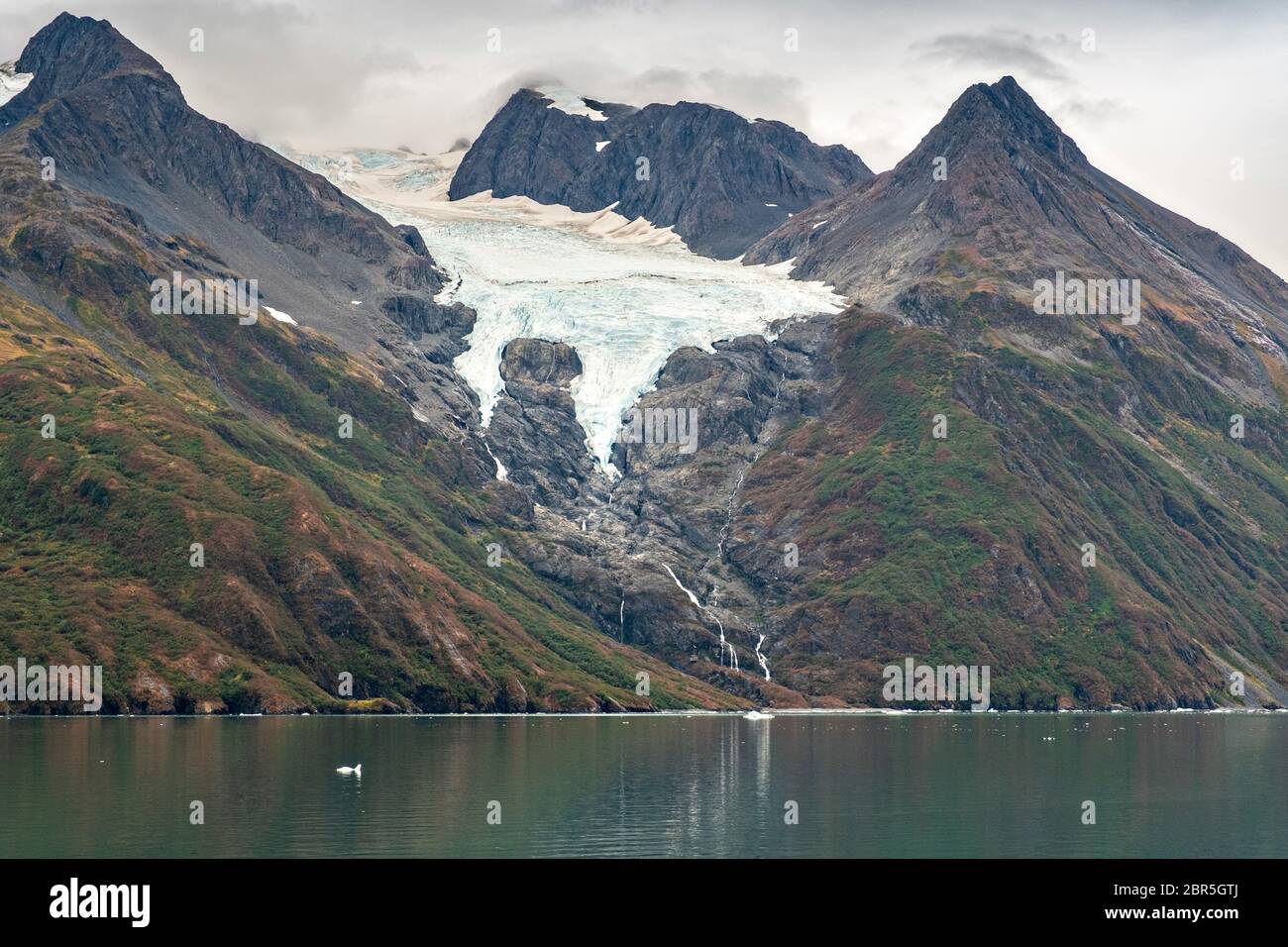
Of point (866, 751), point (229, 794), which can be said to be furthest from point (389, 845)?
point (866, 751)
